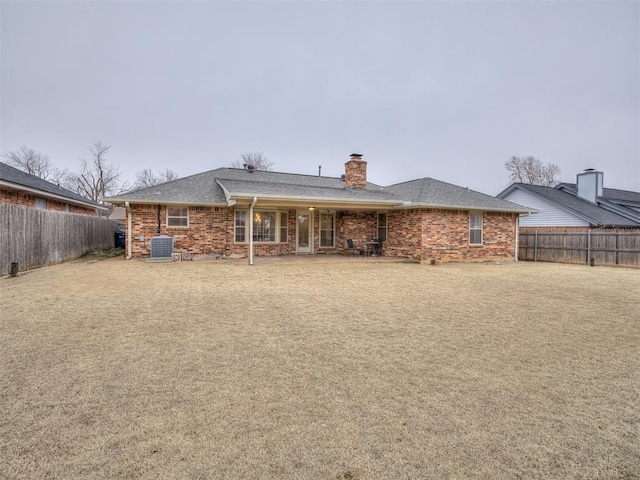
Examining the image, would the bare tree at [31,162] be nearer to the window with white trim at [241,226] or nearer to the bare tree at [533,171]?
the window with white trim at [241,226]

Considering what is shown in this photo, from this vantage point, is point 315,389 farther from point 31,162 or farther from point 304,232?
point 31,162

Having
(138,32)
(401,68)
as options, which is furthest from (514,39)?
(138,32)

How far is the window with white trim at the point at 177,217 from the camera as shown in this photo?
13789mm

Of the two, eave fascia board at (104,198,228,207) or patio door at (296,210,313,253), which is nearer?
eave fascia board at (104,198,228,207)

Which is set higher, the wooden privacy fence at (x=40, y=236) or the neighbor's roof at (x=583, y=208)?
the neighbor's roof at (x=583, y=208)

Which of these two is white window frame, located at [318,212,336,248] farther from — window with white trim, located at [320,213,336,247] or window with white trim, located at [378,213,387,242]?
window with white trim, located at [378,213,387,242]

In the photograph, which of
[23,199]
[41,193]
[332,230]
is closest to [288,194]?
[332,230]

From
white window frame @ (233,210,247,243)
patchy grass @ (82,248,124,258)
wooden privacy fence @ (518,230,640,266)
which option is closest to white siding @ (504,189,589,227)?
wooden privacy fence @ (518,230,640,266)

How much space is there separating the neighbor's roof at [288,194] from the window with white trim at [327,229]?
1612 mm

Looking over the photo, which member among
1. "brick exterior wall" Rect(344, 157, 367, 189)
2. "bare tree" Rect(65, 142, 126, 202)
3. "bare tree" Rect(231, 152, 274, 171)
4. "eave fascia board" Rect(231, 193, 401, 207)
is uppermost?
"bare tree" Rect(231, 152, 274, 171)

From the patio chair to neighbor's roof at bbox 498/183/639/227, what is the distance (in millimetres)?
12093

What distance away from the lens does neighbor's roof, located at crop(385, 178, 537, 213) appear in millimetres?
14109

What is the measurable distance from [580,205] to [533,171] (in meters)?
19.8

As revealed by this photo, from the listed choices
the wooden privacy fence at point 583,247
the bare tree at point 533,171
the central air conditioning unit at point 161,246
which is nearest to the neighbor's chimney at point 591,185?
the wooden privacy fence at point 583,247
